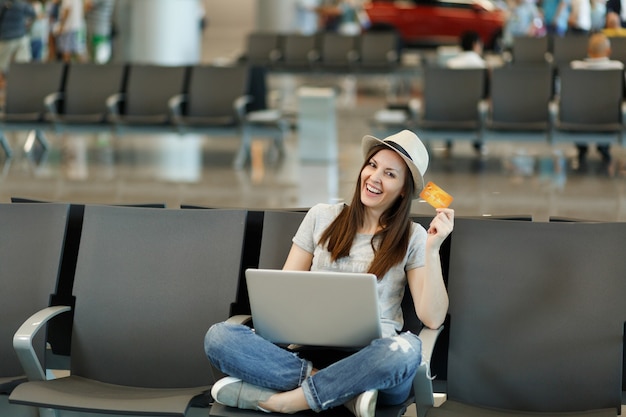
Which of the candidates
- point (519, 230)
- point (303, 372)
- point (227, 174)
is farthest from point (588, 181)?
Result: point (303, 372)

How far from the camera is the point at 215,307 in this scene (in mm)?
3459

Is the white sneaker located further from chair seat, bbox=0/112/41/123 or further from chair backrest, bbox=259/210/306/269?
chair seat, bbox=0/112/41/123

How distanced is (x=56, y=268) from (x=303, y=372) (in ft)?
3.31

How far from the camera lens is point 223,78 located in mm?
9562

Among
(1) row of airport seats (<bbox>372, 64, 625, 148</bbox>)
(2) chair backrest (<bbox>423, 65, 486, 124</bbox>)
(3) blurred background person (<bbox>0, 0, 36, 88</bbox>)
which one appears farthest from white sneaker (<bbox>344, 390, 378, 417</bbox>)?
(3) blurred background person (<bbox>0, 0, 36, 88</bbox>)

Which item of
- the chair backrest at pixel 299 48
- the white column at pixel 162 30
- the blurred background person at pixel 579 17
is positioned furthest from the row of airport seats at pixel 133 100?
the chair backrest at pixel 299 48

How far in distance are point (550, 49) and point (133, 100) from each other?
523 centimetres

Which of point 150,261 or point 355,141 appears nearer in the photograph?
point 150,261

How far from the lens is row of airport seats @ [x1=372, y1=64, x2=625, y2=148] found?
883cm

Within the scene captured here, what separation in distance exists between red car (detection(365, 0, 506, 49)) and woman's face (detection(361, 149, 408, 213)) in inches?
701

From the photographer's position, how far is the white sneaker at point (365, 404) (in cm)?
287

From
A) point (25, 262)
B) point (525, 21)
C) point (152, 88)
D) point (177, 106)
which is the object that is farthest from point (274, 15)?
point (25, 262)

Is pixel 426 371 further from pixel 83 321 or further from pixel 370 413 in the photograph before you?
pixel 83 321

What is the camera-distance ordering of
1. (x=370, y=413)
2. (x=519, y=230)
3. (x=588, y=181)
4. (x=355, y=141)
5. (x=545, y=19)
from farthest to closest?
(x=545, y=19), (x=355, y=141), (x=588, y=181), (x=519, y=230), (x=370, y=413)
